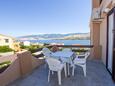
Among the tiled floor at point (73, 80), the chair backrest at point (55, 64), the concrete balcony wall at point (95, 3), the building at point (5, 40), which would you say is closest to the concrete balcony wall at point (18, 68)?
the tiled floor at point (73, 80)

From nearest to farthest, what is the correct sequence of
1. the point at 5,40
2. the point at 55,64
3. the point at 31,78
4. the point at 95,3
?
the point at 55,64 < the point at 31,78 < the point at 95,3 < the point at 5,40

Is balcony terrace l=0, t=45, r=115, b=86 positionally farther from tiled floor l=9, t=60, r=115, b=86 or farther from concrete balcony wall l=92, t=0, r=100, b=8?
concrete balcony wall l=92, t=0, r=100, b=8

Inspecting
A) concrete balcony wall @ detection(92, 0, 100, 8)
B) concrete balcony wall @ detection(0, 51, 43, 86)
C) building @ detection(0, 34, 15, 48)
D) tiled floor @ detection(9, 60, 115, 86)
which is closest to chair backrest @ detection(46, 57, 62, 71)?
tiled floor @ detection(9, 60, 115, 86)

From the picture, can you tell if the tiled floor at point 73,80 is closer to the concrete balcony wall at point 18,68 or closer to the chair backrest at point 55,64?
the concrete balcony wall at point 18,68

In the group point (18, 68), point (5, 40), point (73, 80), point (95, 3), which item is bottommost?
point (73, 80)

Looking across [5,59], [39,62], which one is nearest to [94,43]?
[39,62]

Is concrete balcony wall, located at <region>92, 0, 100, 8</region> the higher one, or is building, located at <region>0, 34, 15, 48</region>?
concrete balcony wall, located at <region>92, 0, 100, 8</region>

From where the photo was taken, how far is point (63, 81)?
418cm

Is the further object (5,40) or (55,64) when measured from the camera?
(5,40)

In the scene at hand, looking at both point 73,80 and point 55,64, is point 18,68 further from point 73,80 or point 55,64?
point 73,80

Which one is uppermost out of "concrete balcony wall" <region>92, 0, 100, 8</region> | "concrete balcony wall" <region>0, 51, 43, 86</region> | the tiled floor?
"concrete balcony wall" <region>92, 0, 100, 8</region>

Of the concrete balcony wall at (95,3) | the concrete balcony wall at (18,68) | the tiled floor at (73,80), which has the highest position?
the concrete balcony wall at (95,3)

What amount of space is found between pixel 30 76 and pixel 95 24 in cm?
503

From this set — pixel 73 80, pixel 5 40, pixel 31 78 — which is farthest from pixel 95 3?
pixel 5 40
